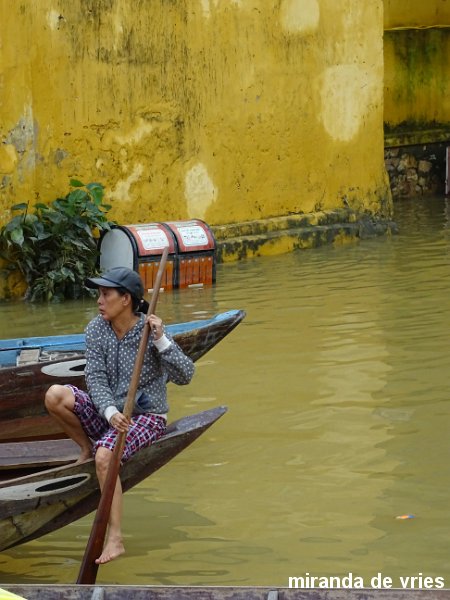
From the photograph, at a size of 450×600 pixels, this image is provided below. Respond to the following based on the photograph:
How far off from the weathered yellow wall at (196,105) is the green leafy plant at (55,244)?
0.25 meters

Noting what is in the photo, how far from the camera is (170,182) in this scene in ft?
44.5

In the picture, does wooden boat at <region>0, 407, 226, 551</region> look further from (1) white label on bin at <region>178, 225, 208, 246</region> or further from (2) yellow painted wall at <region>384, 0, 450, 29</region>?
(2) yellow painted wall at <region>384, 0, 450, 29</region>

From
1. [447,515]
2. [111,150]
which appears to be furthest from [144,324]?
[111,150]

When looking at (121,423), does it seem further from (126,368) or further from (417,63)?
(417,63)

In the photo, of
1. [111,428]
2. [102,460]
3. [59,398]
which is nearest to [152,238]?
[59,398]

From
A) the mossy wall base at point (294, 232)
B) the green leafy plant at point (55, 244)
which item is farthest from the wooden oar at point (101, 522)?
the mossy wall base at point (294, 232)

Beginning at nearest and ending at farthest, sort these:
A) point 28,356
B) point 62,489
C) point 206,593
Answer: point 206,593 → point 62,489 → point 28,356

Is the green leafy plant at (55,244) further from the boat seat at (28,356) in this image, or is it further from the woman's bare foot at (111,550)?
the woman's bare foot at (111,550)

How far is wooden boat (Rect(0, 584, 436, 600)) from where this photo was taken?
402 centimetres

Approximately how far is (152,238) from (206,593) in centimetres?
831

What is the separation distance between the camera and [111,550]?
17.7ft

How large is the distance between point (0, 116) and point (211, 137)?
2.98 metres

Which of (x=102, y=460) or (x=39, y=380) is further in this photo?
(x=39, y=380)

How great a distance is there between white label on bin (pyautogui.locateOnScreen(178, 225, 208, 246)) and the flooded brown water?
2.26 feet
